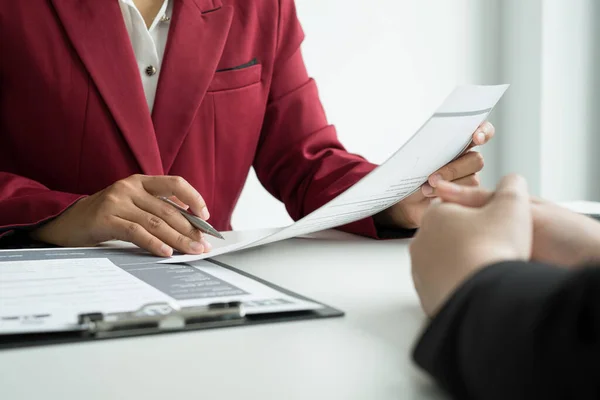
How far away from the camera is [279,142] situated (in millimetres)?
1243

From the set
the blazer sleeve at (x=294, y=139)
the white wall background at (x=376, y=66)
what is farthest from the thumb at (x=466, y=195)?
the white wall background at (x=376, y=66)

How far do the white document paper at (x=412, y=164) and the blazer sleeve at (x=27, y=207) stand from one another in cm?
23

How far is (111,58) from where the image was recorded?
1054 millimetres

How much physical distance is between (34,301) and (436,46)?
223 cm

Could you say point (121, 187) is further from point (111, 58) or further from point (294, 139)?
point (294, 139)

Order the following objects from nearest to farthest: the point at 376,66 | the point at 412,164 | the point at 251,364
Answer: the point at 251,364 → the point at 412,164 → the point at 376,66

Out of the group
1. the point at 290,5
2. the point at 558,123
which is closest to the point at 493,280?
the point at 290,5

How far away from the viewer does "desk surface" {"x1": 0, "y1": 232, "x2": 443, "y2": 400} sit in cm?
34

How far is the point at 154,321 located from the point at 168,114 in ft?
2.37

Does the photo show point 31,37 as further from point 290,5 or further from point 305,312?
point 305,312

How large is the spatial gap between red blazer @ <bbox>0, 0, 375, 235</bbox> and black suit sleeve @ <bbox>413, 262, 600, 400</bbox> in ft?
1.95

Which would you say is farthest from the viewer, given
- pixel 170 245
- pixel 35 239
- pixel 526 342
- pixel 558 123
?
pixel 558 123

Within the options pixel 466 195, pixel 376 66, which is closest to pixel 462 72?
pixel 376 66

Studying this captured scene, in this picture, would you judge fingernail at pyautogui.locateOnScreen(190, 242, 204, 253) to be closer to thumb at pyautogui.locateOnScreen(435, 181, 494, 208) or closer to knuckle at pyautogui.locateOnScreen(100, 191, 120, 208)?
knuckle at pyautogui.locateOnScreen(100, 191, 120, 208)
